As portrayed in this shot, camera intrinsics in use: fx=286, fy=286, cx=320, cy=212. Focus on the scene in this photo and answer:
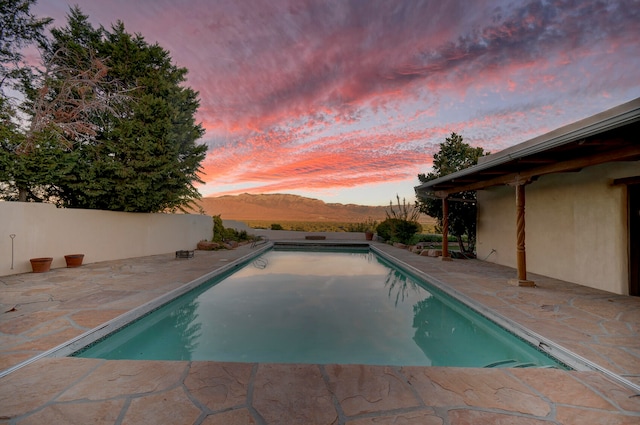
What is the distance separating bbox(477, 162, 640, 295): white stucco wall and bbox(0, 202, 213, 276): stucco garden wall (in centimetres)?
1232

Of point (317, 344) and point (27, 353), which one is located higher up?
point (27, 353)

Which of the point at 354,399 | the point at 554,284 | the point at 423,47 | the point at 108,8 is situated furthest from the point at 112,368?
the point at 108,8

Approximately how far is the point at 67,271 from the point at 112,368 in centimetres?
645

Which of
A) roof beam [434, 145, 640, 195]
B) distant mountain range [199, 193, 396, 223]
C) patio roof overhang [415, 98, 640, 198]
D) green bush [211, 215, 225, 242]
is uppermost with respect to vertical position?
distant mountain range [199, 193, 396, 223]

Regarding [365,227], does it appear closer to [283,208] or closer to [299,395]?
[299,395]

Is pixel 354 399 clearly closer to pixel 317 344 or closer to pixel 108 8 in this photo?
pixel 317 344

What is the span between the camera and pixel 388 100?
11.1 m

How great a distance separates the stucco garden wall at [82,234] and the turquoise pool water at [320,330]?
15.2 ft

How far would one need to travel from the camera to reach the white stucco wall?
5.41 meters

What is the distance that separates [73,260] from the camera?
7.92 metres

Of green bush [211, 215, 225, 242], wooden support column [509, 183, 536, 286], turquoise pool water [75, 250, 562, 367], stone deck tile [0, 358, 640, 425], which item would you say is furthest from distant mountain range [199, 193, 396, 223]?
stone deck tile [0, 358, 640, 425]

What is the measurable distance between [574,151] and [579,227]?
224 centimetres

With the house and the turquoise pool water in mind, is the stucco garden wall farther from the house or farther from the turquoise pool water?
the house

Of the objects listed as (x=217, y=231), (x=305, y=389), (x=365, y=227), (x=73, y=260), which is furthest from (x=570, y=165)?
(x=365, y=227)
